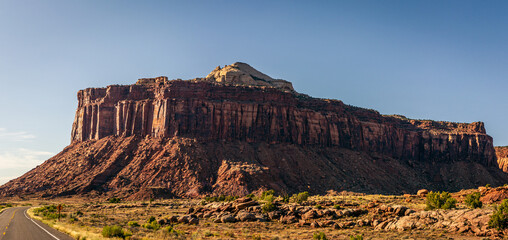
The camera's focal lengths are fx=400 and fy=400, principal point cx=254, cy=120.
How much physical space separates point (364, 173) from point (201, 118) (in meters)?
44.7

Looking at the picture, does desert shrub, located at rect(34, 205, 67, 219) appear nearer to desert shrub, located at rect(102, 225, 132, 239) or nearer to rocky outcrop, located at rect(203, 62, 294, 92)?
desert shrub, located at rect(102, 225, 132, 239)

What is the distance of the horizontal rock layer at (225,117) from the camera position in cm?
10312

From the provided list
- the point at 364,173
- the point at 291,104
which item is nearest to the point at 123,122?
the point at 291,104

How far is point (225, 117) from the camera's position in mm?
104688

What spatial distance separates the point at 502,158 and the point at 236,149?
372 ft

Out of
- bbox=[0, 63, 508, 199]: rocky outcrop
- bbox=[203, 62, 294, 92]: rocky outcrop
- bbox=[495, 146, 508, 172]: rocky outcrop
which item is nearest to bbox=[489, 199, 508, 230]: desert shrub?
bbox=[0, 63, 508, 199]: rocky outcrop

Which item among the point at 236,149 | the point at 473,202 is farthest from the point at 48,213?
the point at 236,149

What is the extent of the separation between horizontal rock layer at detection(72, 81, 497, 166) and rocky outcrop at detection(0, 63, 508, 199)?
0.93ft

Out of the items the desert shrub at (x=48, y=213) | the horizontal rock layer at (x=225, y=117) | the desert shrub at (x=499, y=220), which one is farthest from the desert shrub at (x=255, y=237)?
the horizontal rock layer at (x=225, y=117)

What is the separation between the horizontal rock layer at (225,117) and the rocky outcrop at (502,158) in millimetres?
44428

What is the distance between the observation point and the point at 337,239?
105 ft

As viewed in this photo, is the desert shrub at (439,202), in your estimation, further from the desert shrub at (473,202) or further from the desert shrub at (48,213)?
the desert shrub at (48,213)

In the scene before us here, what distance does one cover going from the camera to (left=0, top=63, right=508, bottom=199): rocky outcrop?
293 feet

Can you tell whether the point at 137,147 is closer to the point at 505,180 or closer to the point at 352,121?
the point at 352,121
